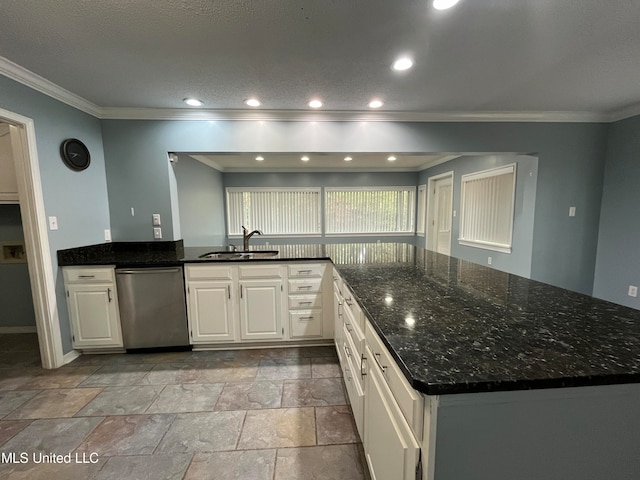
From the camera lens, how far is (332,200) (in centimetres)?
611

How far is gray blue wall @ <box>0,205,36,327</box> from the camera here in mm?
2920

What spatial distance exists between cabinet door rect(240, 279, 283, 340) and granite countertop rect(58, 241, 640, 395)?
1028 mm

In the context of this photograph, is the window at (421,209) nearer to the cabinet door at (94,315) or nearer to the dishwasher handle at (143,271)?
the dishwasher handle at (143,271)

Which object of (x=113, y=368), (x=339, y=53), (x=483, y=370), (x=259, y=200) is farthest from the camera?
(x=259, y=200)

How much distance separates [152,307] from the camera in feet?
8.32

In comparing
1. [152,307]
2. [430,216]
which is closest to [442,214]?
[430,216]

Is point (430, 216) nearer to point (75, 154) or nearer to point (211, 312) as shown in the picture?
point (211, 312)

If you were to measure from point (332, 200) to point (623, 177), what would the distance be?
4.42m

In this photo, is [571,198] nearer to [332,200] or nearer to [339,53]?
[339,53]

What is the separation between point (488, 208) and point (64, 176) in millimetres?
5126

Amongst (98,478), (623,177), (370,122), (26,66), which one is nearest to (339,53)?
(370,122)

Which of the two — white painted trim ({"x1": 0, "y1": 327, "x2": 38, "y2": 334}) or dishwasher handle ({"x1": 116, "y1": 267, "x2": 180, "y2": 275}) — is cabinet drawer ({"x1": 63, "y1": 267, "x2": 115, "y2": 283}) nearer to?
dishwasher handle ({"x1": 116, "y1": 267, "x2": 180, "y2": 275})

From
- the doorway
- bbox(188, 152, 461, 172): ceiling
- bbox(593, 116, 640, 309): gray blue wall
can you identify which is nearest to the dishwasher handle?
bbox(188, 152, 461, 172): ceiling

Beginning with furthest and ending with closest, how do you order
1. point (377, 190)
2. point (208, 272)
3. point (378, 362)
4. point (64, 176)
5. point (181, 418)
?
point (377, 190) < point (208, 272) < point (64, 176) < point (181, 418) < point (378, 362)
